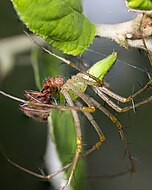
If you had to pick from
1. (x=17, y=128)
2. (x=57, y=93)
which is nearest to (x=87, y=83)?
(x=57, y=93)

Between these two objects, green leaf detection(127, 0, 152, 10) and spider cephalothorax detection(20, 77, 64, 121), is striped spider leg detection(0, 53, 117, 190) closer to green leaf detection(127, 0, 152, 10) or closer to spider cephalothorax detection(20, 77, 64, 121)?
spider cephalothorax detection(20, 77, 64, 121)

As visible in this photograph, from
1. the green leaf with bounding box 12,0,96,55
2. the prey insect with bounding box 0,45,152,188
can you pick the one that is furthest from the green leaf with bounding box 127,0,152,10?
the prey insect with bounding box 0,45,152,188

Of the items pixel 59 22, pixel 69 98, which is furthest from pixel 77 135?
pixel 59 22

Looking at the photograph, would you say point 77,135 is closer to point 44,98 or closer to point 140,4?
point 44,98

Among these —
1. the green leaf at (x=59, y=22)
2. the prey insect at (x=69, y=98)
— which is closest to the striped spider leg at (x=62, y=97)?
the prey insect at (x=69, y=98)

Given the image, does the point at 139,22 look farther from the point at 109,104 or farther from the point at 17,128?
the point at 17,128

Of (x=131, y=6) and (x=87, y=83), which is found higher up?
(x=131, y=6)

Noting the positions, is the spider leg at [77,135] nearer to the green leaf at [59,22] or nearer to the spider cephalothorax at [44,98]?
the spider cephalothorax at [44,98]

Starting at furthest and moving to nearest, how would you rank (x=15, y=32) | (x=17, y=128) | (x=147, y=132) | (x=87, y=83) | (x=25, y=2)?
(x=147, y=132)
(x=17, y=128)
(x=15, y=32)
(x=87, y=83)
(x=25, y=2)
